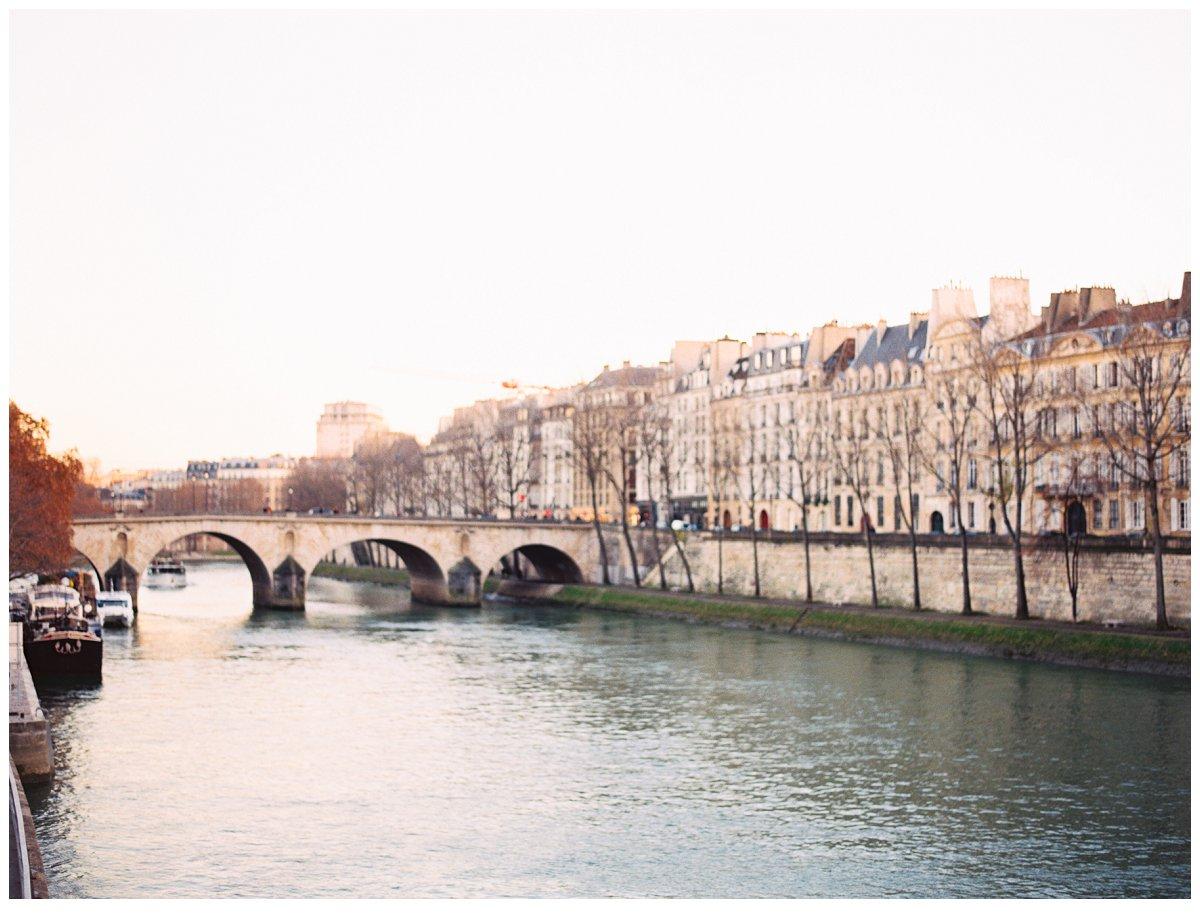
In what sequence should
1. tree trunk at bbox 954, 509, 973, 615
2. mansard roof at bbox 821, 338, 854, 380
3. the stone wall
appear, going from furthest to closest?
mansard roof at bbox 821, 338, 854, 380 < tree trunk at bbox 954, 509, 973, 615 < the stone wall

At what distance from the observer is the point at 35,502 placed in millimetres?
45469

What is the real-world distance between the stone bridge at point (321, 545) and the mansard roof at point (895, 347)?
13.4 m

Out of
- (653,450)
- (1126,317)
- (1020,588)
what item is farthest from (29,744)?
(653,450)

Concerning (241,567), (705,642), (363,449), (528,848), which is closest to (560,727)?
(528,848)

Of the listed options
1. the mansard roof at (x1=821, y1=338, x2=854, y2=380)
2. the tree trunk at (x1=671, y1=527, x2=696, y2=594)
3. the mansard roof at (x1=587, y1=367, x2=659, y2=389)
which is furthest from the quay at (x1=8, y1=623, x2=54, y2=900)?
the mansard roof at (x1=587, y1=367, x2=659, y2=389)

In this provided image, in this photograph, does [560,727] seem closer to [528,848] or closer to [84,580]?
[528,848]

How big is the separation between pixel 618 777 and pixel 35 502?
23939 millimetres

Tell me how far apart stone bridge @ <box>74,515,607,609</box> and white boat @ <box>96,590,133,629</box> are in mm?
6029

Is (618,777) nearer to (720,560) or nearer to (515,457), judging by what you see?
(720,560)

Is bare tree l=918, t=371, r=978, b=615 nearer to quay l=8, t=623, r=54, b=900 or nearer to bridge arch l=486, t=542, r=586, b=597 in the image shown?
bridge arch l=486, t=542, r=586, b=597

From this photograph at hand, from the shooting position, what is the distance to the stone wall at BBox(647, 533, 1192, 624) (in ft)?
139

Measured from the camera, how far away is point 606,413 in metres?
79.1

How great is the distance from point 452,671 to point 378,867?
2019 centimetres

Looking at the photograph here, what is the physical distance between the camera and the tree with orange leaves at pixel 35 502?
43000 mm
